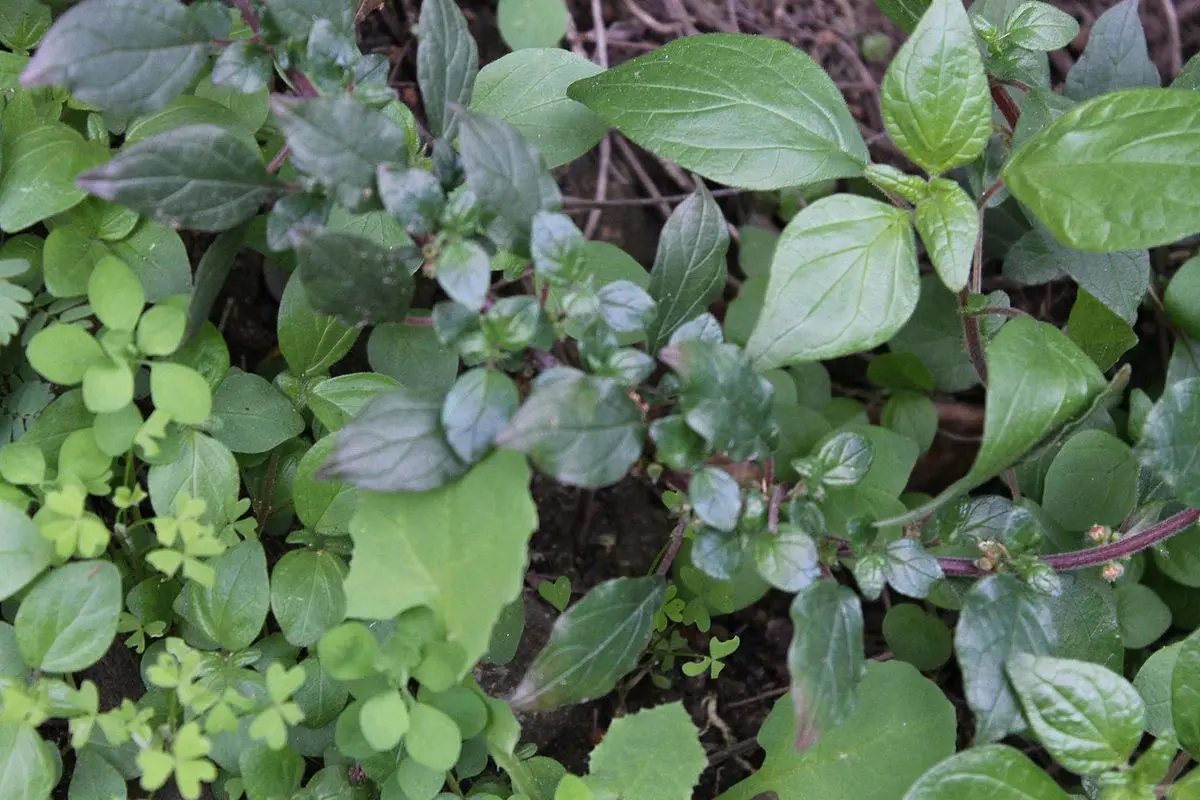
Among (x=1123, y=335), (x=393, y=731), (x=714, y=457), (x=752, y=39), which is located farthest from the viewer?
(x=1123, y=335)

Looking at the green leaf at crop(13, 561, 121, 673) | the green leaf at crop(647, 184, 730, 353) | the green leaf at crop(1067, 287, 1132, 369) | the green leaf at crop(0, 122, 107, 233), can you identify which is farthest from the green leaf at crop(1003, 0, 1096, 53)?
the green leaf at crop(13, 561, 121, 673)

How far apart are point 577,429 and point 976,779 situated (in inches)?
26.4

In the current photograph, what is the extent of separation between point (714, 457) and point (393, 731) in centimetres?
52

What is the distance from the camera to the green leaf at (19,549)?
1191 mm

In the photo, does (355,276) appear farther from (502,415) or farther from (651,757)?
(651,757)

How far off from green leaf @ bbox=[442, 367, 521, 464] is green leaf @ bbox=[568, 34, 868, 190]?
1.60 feet

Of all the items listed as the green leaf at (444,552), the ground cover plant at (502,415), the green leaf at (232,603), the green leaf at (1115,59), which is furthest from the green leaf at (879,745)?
the green leaf at (1115,59)

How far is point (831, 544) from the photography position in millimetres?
1241

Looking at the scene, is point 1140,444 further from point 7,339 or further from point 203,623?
point 7,339

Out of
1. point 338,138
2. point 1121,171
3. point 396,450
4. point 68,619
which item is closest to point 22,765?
point 68,619

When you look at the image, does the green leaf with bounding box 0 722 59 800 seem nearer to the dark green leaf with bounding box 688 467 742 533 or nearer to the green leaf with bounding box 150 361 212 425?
the green leaf with bounding box 150 361 212 425

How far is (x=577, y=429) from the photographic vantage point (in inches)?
39.8

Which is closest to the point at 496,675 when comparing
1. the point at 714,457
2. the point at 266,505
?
the point at 266,505

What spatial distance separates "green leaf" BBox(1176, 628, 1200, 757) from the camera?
1.21 metres
